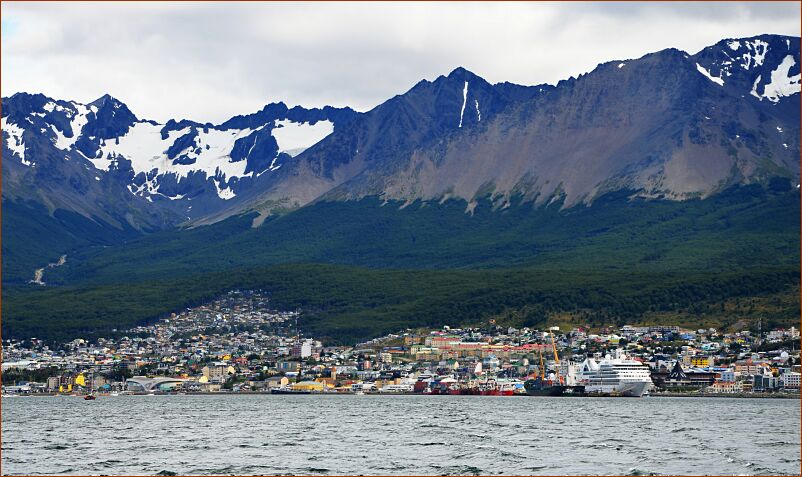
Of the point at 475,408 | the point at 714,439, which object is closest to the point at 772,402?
the point at 475,408

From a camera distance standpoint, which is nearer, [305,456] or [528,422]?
[305,456]

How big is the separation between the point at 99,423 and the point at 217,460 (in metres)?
44.6

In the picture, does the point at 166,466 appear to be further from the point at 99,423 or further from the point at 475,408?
the point at 475,408

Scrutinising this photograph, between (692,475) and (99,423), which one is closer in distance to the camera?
(692,475)

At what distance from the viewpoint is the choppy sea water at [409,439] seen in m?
88.3

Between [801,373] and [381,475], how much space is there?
5003 inches

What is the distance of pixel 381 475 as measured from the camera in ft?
275

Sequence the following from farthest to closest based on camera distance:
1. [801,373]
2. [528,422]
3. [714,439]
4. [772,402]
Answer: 1. [801,373]
2. [772,402]
3. [528,422]
4. [714,439]

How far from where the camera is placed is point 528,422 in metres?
131

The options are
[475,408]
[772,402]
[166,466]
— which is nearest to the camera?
[166,466]

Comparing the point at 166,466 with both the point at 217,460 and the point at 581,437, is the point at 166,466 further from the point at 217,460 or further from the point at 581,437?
the point at 581,437

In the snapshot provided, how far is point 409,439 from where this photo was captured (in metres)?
109

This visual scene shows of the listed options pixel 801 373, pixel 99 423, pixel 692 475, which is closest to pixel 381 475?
pixel 692 475

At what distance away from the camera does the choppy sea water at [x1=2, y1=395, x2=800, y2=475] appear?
290ft
